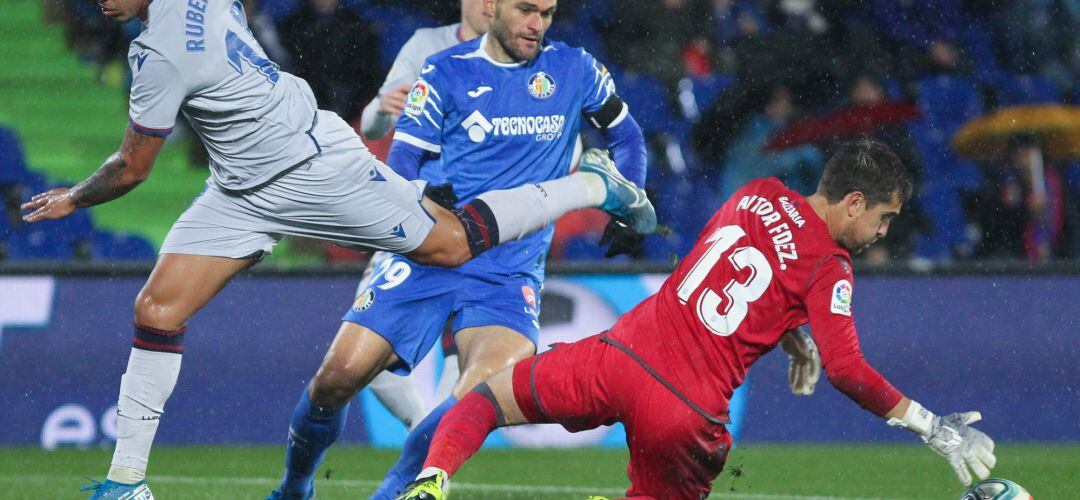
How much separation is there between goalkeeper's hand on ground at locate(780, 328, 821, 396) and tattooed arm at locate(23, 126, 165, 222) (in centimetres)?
214

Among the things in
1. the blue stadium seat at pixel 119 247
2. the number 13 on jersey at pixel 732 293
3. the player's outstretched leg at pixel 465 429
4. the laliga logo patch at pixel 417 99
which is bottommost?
the blue stadium seat at pixel 119 247

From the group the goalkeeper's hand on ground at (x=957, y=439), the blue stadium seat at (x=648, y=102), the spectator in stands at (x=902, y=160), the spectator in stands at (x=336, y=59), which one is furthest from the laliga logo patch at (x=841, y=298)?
the spectator in stands at (x=336, y=59)

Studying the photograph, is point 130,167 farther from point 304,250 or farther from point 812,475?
point 304,250

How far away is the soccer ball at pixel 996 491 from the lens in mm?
4223

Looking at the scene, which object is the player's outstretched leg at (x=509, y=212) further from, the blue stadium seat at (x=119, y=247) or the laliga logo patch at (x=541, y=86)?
the blue stadium seat at (x=119, y=247)

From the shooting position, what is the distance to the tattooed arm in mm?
4449

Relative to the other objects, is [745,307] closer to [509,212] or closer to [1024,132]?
[509,212]

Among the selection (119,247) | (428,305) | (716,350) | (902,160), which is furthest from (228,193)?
(902,160)

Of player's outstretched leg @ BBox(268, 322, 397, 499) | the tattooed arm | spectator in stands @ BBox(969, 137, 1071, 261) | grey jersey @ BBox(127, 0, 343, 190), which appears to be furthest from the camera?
spectator in stands @ BBox(969, 137, 1071, 261)

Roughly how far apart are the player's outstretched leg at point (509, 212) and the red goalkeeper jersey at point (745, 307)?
0.68 meters

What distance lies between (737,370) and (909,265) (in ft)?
13.5

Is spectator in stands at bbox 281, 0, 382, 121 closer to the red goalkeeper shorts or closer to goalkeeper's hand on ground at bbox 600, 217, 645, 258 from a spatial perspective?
goalkeeper's hand on ground at bbox 600, 217, 645, 258

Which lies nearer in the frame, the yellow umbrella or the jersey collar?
the jersey collar

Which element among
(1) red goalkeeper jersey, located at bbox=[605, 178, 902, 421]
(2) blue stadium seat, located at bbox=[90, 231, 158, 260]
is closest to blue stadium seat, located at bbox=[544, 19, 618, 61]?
(2) blue stadium seat, located at bbox=[90, 231, 158, 260]
